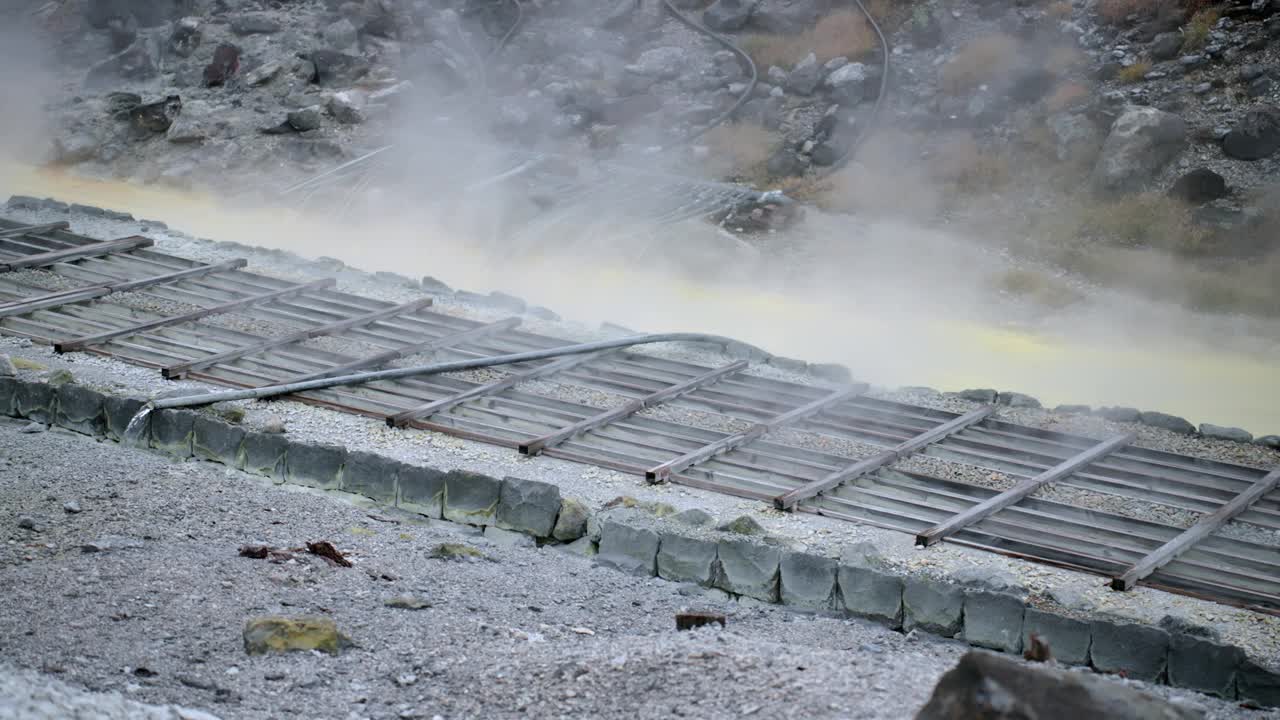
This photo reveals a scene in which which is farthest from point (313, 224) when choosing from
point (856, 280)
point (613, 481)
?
point (613, 481)

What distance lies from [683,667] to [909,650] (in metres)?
1.09

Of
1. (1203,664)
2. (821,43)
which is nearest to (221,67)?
(821,43)

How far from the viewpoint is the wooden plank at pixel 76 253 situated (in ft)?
32.6

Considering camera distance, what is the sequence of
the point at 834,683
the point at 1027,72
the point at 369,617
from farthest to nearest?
the point at 1027,72 < the point at 369,617 < the point at 834,683

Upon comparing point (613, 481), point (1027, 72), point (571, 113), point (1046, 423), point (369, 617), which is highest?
point (1027, 72)

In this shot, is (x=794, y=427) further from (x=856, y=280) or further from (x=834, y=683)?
(x=856, y=280)

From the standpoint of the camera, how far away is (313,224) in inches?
577

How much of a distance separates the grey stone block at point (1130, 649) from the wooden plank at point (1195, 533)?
55 cm

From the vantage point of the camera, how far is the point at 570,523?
232 inches

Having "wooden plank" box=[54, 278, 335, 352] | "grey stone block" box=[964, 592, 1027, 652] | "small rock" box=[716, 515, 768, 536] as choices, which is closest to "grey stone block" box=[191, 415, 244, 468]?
"wooden plank" box=[54, 278, 335, 352]

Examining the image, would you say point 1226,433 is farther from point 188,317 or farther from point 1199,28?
point 1199,28

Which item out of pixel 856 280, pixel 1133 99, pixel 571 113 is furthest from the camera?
pixel 571 113

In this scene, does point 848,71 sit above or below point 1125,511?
above

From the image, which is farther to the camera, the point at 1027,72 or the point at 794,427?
the point at 1027,72
